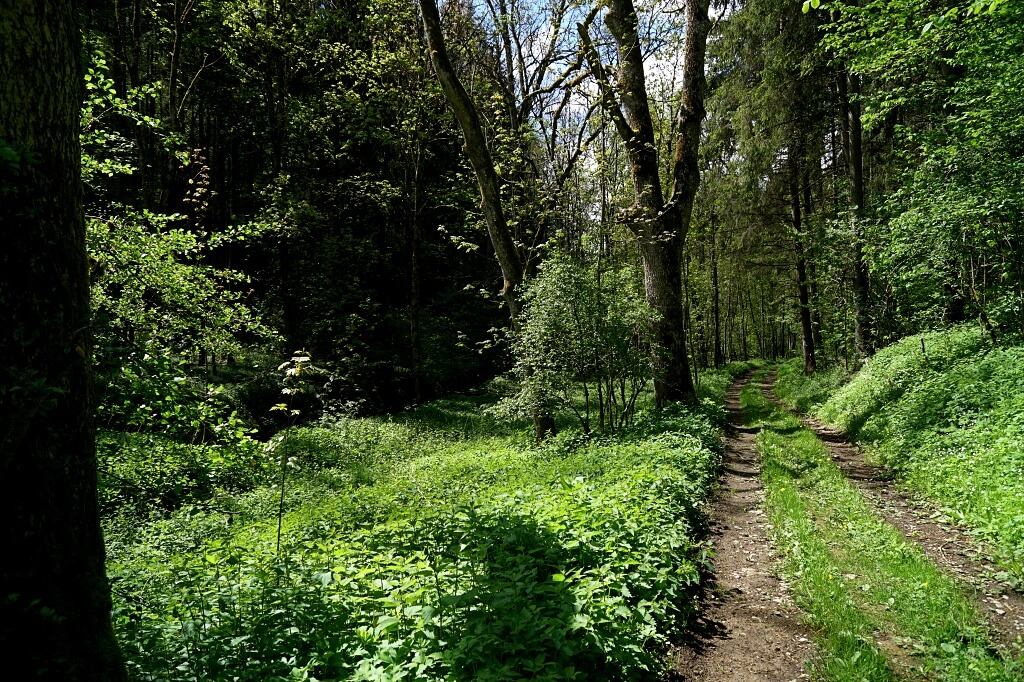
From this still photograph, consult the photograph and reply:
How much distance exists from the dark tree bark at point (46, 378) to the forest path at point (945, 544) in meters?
6.32

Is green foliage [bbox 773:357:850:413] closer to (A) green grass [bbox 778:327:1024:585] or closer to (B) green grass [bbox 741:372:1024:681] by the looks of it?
(A) green grass [bbox 778:327:1024:585]

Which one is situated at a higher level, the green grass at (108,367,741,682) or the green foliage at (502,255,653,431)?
the green foliage at (502,255,653,431)

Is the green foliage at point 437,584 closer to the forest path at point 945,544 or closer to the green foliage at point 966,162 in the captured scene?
the forest path at point 945,544

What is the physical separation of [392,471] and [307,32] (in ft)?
57.5

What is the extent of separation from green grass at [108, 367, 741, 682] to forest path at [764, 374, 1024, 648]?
238 cm

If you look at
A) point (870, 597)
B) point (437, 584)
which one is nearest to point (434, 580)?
point (437, 584)

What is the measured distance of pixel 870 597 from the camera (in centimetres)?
488

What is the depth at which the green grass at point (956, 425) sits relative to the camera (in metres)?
6.02

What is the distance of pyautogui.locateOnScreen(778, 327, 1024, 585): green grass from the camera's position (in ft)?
19.8

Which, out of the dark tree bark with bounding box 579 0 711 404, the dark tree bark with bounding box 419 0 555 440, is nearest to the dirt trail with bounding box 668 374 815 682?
the dark tree bark with bounding box 419 0 555 440

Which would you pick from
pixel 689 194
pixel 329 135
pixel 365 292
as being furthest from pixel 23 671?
pixel 329 135

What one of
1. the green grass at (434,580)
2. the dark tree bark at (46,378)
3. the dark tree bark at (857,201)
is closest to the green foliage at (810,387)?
the dark tree bark at (857,201)

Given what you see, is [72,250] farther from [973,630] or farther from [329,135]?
[329,135]

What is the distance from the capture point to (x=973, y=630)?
419 cm
